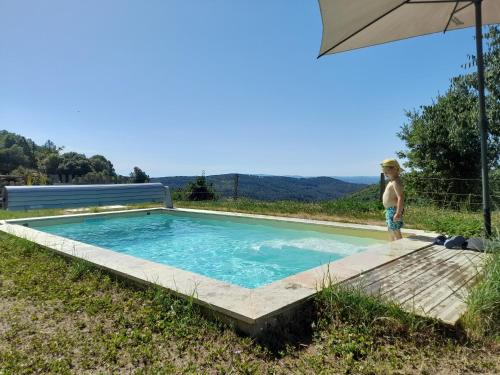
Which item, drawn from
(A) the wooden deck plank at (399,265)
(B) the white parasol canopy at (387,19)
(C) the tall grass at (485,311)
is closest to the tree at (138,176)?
(B) the white parasol canopy at (387,19)

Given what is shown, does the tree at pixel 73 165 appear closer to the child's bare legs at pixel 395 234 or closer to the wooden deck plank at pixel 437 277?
the child's bare legs at pixel 395 234

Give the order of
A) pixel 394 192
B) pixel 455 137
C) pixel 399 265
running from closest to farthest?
pixel 399 265 < pixel 394 192 < pixel 455 137

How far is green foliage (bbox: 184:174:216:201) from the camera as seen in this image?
16516 mm

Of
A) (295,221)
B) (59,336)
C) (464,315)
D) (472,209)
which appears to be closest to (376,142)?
(472,209)

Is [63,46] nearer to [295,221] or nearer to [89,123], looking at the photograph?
[295,221]

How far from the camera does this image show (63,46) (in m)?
12.2

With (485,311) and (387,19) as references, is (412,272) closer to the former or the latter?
(485,311)

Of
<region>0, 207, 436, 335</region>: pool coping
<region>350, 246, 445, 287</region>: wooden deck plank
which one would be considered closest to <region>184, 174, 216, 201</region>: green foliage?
<region>0, 207, 436, 335</region>: pool coping

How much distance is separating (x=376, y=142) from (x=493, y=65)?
662 cm

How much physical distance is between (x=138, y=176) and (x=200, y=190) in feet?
32.4

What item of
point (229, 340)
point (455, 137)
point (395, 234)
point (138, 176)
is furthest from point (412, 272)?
point (138, 176)

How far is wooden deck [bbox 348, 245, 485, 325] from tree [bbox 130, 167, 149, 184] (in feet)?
70.0

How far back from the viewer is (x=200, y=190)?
16750 millimetres

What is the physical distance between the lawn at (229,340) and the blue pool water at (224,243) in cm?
281
